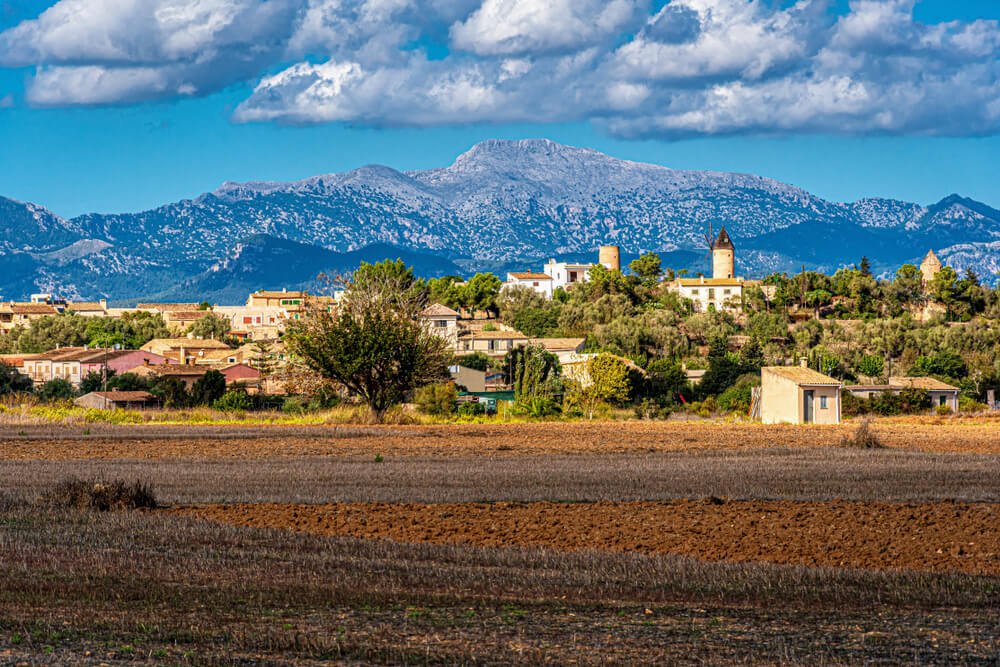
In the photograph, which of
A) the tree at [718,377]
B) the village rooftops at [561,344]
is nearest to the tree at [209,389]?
the village rooftops at [561,344]

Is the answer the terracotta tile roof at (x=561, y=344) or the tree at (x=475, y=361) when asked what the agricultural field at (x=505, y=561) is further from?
the terracotta tile roof at (x=561, y=344)

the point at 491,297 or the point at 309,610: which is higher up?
the point at 491,297

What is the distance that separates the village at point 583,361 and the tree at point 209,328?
0.23 meters

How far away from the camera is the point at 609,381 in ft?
248

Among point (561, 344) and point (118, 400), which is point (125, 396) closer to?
point (118, 400)

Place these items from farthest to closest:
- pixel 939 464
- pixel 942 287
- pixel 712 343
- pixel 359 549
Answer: pixel 942 287 → pixel 712 343 → pixel 939 464 → pixel 359 549

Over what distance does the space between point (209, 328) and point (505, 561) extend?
5142 inches

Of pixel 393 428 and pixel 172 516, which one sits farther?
pixel 393 428

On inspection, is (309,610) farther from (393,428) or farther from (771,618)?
(393,428)

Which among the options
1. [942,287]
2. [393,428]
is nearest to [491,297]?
[942,287]

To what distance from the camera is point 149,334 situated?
14225 cm

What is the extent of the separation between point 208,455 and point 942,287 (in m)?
94.9

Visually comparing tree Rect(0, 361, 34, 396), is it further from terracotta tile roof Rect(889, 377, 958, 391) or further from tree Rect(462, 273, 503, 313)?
tree Rect(462, 273, 503, 313)

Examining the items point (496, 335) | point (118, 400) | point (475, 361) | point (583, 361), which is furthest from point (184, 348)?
point (583, 361)
